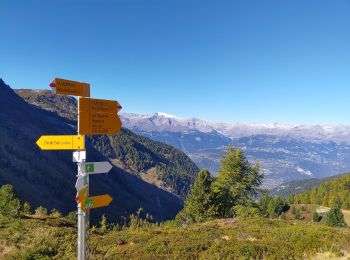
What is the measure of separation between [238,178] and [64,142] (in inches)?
1543

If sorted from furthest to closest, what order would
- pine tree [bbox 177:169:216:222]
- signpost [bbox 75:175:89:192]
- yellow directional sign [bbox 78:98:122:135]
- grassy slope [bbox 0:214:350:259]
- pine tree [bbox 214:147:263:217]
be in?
pine tree [bbox 177:169:216:222], pine tree [bbox 214:147:263:217], grassy slope [bbox 0:214:350:259], yellow directional sign [bbox 78:98:122:135], signpost [bbox 75:175:89:192]

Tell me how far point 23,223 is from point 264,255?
44.3 feet

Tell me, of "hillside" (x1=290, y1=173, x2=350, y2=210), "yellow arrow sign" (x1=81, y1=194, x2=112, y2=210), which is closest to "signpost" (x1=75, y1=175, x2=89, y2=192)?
"yellow arrow sign" (x1=81, y1=194, x2=112, y2=210)

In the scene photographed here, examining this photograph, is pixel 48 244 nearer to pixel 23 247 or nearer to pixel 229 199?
pixel 23 247

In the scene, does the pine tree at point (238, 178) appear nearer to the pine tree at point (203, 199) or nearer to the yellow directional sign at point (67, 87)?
the pine tree at point (203, 199)

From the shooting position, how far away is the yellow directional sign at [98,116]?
781 cm

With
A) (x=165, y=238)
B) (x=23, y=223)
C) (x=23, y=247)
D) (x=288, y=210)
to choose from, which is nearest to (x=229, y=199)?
(x=165, y=238)

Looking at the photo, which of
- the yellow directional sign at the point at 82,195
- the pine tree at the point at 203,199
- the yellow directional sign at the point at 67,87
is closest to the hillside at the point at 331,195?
the pine tree at the point at 203,199

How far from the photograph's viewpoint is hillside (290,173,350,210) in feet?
470

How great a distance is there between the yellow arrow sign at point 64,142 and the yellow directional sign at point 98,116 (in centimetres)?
32

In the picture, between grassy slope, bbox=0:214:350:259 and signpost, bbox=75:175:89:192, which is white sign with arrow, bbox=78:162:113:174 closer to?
signpost, bbox=75:175:89:192

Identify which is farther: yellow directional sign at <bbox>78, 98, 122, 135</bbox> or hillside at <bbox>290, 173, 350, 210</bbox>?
hillside at <bbox>290, 173, 350, 210</bbox>

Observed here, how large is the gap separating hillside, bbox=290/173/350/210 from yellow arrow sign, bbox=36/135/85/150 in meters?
153

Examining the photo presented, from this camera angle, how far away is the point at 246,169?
147 feet
